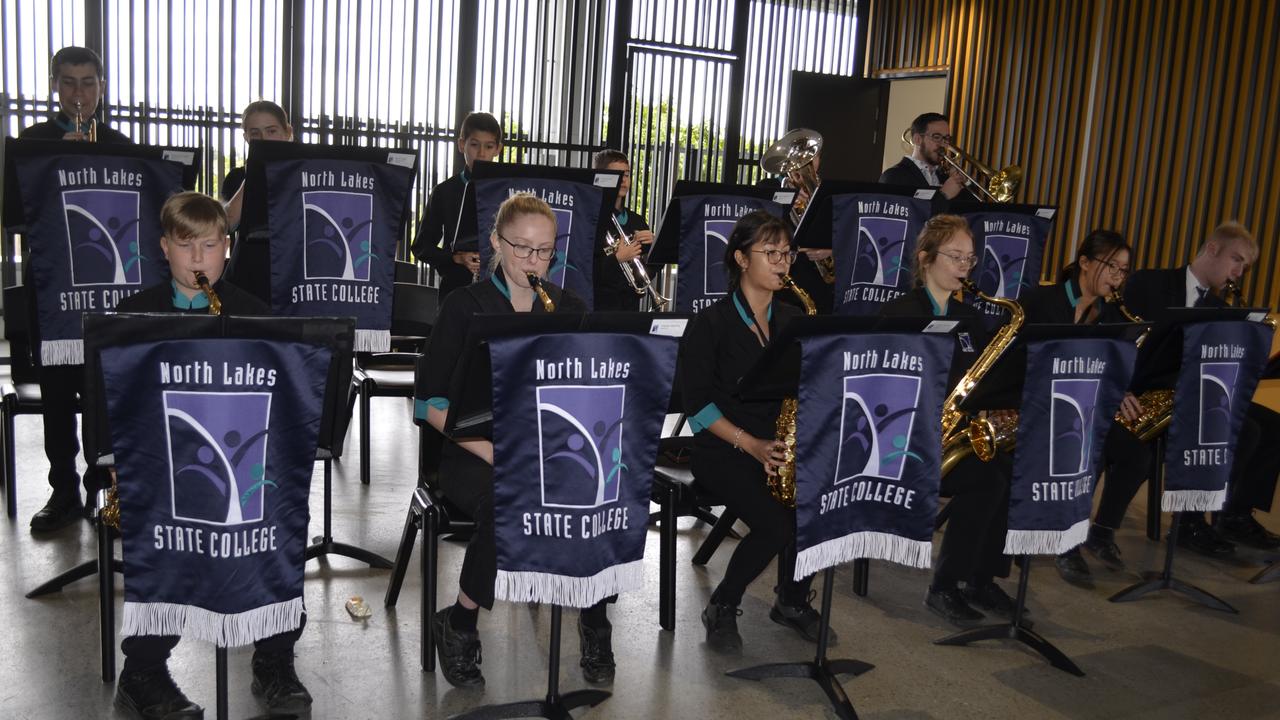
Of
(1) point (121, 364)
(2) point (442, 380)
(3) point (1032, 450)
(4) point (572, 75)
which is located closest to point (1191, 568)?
(3) point (1032, 450)

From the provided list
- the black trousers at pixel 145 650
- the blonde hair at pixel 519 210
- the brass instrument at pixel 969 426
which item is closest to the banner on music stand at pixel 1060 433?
the brass instrument at pixel 969 426

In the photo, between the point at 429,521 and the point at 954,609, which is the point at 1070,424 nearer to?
the point at 954,609

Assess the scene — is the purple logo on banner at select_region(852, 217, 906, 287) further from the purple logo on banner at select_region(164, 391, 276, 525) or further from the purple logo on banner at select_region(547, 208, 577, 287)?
the purple logo on banner at select_region(164, 391, 276, 525)

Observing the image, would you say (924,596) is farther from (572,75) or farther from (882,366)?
(572,75)

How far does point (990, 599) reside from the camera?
3.89 m

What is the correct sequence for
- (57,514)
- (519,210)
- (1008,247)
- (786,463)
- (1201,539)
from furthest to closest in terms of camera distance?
1. (1008,247)
2. (1201,539)
3. (57,514)
4. (786,463)
5. (519,210)

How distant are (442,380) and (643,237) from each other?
2.24 m

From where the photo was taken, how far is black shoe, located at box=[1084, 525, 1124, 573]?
446 centimetres

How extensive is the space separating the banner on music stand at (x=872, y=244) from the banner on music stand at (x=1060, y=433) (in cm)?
142

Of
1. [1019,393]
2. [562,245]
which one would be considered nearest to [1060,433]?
[1019,393]

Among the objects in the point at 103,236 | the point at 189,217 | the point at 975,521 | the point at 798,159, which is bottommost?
the point at 975,521

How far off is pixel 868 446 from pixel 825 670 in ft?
2.22

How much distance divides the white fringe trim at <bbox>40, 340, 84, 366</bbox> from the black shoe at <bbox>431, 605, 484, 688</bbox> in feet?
5.42

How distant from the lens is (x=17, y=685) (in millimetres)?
2859
